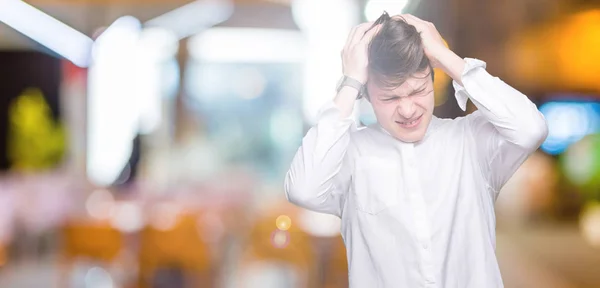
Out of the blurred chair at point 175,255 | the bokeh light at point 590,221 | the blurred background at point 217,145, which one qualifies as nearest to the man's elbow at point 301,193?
the blurred background at point 217,145

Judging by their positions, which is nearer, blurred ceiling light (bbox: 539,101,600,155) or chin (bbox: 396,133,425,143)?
chin (bbox: 396,133,425,143)

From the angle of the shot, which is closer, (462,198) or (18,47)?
(462,198)

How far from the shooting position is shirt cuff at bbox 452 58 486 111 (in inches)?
73.7

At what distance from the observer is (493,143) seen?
1.98 m

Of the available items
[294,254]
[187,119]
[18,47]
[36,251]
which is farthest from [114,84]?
[18,47]

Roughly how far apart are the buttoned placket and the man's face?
5 cm

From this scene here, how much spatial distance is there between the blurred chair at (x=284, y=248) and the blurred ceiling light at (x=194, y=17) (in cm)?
216

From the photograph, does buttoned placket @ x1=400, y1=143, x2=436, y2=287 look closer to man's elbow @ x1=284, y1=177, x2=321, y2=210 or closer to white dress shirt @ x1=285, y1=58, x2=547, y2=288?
white dress shirt @ x1=285, y1=58, x2=547, y2=288

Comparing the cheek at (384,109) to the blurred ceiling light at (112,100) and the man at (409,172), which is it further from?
the blurred ceiling light at (112,100)

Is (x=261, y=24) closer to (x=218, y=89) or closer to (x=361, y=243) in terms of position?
(x=218, y=89)

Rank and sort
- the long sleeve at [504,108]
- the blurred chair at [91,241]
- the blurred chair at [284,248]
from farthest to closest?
1. the blurred chair at [91,241]
2. the blurred chair at [284,248]
3. the long sleeve at [504,108]

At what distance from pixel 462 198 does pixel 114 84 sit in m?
4.54

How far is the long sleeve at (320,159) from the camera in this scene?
74.0 inches

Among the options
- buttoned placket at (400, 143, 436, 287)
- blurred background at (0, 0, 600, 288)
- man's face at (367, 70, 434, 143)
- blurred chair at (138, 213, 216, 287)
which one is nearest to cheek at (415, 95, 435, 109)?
man's face at (367, 70, 434, 143)
